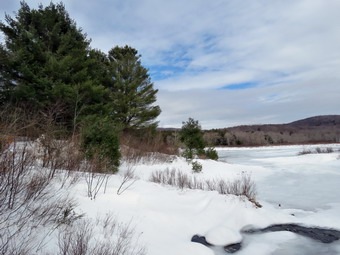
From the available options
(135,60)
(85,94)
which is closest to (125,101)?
(135,60)

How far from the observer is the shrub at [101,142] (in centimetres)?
853

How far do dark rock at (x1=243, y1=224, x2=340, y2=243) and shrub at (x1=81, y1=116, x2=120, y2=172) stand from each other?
19.4 ft

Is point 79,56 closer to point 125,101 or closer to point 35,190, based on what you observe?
point 125,101

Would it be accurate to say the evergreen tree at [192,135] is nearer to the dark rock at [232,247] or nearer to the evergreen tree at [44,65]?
the evergreen tree at [44,65]

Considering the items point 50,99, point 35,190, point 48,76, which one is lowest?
point 35,190

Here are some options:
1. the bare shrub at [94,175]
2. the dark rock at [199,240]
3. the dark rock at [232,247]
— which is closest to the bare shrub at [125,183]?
the bare shrub at [94,175]

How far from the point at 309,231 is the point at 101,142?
7408 mm

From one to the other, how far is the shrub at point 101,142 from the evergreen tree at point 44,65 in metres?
3.36

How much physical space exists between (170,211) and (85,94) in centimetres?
1082

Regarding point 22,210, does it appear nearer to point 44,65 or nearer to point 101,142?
point 101,142

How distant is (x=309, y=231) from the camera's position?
16.4 feet

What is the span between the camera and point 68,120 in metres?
13.9

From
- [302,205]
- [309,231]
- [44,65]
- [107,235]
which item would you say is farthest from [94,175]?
[44,65]

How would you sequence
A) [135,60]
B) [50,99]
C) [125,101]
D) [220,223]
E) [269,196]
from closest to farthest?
[220,223] < [269,196] < [50,99] < [125,101] < [135,60]
